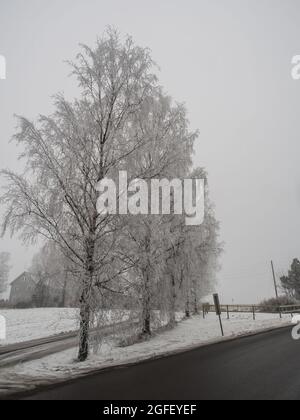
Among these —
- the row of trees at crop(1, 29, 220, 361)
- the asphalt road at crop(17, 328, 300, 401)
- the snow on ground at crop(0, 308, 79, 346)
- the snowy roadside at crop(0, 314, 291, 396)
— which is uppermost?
the row of trees at crop(1, 29, 220, 361)

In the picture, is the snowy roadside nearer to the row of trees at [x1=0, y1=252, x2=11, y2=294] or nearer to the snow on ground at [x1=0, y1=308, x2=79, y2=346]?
the snow on ground at [x1=0, y1=308, x2=79, y2=346]

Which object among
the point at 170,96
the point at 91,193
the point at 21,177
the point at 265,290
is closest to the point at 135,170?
the point at 91,193

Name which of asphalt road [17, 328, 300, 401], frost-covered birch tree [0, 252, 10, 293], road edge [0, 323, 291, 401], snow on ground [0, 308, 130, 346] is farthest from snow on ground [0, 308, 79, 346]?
frost-covered birch tree [0, 252, 10, 293]

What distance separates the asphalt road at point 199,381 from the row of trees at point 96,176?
7.51 feet

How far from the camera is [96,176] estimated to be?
33.8 ft

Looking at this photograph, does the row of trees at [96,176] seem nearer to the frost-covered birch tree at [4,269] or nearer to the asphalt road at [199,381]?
the asphalt road at [199,381]

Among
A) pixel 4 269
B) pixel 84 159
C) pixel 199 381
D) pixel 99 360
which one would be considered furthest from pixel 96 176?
pixel 4 269

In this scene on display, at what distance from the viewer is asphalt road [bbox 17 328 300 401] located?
17.6 feet

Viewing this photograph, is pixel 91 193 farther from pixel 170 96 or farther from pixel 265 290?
pixel 265 290

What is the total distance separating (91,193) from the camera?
33.1 ft

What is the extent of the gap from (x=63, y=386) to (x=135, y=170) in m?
6.83

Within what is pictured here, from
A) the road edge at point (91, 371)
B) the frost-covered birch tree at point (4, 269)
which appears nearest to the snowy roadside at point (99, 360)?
the road edge at point (91, 371)

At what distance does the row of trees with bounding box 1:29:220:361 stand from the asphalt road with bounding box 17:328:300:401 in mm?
2289

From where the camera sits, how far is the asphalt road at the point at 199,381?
17.6ft
